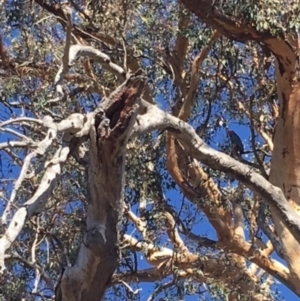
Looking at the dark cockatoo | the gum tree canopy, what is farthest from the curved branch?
the dark cockatoo

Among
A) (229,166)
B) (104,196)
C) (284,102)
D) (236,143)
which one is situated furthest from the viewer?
(236,143)

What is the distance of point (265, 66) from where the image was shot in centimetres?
835

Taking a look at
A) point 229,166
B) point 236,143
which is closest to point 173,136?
point 229,166

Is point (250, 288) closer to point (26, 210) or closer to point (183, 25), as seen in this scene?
point (183, 25)

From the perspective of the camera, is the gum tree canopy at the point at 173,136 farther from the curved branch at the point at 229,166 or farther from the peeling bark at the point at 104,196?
the peeling bark at the point at 104,196

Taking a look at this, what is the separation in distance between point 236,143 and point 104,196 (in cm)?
400

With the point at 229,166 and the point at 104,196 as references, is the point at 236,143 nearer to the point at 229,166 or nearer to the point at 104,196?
the point at 229,166

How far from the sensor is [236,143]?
27.7 feet

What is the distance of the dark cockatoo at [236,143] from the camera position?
8414 millimetres

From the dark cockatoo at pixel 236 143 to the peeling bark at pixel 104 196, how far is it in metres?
3.84

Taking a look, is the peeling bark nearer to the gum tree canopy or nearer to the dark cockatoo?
the gum tree canopy

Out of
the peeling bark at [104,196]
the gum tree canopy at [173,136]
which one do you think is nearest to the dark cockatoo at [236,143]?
the gum tree canopy at [173,136]

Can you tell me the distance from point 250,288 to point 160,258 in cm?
107

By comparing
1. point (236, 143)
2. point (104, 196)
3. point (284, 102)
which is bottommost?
point (104, 196)
